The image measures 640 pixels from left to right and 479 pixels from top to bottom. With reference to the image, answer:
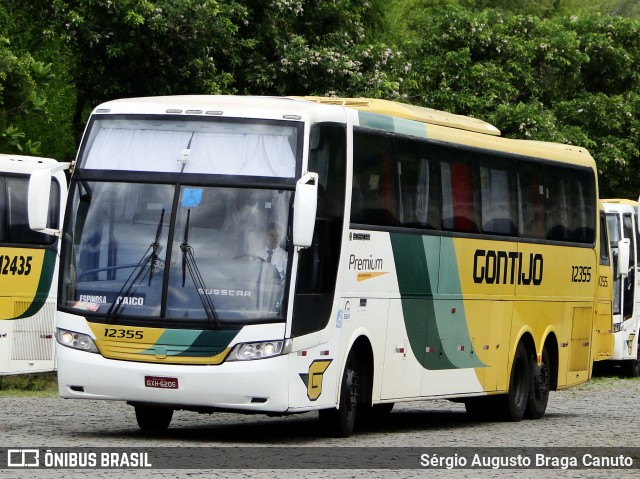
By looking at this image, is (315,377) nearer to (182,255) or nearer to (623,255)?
(182,255)

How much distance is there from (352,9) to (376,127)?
17.4 m

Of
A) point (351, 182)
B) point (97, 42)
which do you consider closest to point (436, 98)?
point (97, 42)

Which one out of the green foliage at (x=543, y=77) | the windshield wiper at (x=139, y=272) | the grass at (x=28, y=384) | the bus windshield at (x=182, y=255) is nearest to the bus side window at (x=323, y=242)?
the bus windshield at (x=182, y=255)

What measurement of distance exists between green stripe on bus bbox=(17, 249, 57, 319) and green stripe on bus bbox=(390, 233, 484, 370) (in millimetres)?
7318

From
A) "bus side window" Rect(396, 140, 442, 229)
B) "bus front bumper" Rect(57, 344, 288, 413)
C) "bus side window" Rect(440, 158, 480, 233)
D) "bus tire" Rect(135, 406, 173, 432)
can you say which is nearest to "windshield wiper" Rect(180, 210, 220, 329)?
"bus front bumper" Rect(57, 344, 288, 413)

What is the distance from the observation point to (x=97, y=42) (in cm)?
2855

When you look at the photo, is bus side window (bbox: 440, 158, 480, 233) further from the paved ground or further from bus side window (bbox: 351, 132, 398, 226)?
the paved ground

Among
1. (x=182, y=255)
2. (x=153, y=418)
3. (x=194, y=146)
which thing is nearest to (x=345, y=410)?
(x=153, y=418)

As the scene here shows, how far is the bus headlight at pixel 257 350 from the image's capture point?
14.4 m

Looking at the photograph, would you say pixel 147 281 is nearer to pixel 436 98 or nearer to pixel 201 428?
pixel 201 428

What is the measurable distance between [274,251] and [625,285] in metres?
19.2

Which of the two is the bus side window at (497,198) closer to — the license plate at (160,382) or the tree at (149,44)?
the license plate at (160,382)

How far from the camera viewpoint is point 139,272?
1460 centimetres

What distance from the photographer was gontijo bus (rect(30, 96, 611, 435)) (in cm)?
1442
